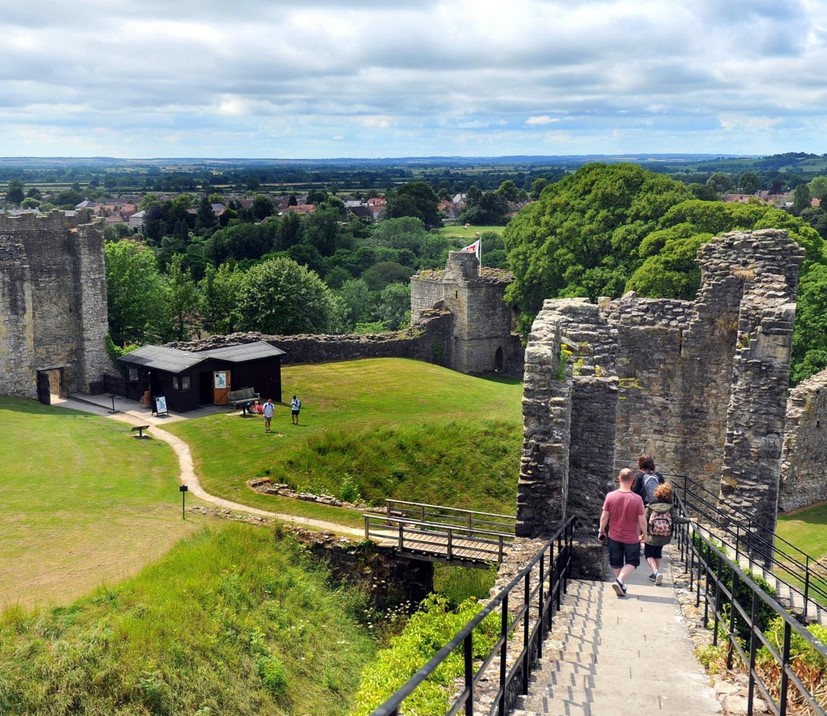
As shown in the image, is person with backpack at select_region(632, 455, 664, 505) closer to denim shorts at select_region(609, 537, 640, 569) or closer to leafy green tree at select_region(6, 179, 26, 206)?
denim shorts at select_region(609, 537, 640, 569)

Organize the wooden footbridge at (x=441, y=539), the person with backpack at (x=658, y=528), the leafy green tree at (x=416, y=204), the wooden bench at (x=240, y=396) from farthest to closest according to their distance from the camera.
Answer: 1. the leafy green tree at (x=416, y=204)
2. the wooden bench at (x=240, y=396)
3. the wooden footbridge at (x=441, y=539)
4. the person with backpack at (x=658, y=528)

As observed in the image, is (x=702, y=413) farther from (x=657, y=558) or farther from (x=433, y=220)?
(x=433, y=220)

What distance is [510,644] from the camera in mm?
8891

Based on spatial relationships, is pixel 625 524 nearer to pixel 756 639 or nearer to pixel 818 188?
pixel 756 639

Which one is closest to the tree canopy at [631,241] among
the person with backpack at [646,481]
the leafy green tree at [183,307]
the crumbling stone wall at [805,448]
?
the crumbling stone wall at [805,448]

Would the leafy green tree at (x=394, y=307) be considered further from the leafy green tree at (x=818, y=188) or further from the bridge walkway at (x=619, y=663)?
the leafy green tree at (x=818, y=188)

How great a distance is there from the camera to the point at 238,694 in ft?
41.1

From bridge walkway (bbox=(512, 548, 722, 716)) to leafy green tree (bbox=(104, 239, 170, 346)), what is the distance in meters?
35.5

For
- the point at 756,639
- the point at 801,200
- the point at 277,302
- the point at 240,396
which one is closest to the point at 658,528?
the point at 756,639

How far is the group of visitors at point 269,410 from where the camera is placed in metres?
25.6

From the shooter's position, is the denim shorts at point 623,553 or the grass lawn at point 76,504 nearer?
the denim shorts at point 623,553

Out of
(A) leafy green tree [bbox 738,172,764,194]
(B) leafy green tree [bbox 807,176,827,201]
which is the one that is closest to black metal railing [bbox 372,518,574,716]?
(B) leafy green tree [bbox 807,176,827,201]

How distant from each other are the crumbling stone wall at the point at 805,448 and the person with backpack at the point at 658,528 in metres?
15.6

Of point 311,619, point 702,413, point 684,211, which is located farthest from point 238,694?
point 684,211
